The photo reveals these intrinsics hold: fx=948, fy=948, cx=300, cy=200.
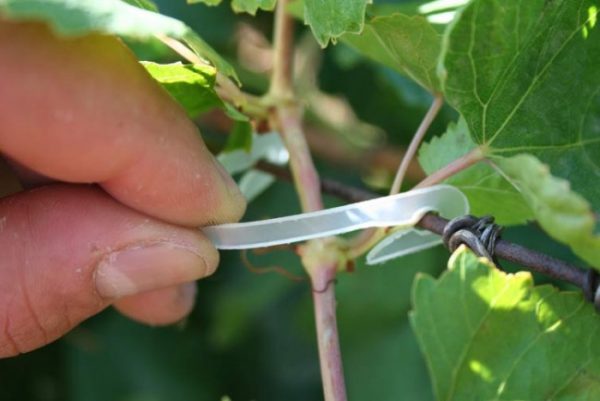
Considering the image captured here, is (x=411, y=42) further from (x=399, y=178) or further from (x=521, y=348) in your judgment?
(x=521, y=348)

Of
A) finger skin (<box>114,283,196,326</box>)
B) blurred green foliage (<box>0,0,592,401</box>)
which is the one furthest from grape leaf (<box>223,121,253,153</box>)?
blurred green foliage (<box>0,0,592,401</box>)

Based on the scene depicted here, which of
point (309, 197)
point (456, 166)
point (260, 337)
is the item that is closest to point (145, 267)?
point (309, 197)

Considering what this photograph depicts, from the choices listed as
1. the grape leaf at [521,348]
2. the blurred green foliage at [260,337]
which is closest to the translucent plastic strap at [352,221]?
the grape leaf at [521,348]

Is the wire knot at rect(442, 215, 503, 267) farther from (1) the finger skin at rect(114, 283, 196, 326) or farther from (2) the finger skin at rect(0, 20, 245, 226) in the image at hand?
(1) the finger skin at rect(114, 283, 196, 326)

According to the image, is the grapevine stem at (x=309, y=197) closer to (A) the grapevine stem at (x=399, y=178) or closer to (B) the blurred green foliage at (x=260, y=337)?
(A) the grapevine stem at (x=399, y=178)

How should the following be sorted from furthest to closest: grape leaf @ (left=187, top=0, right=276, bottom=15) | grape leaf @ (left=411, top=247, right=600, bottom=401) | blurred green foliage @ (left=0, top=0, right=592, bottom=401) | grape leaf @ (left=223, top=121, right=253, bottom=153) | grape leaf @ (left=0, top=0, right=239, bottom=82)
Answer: blurred green foliage @ (left=0, top=0, right=592, bottom=401) < grape leaf @ (left=223, top=121, right=253, bottom=153) < grape leaf @ (left=187, top=0, right=276, bottom=15) < grape leaf @ (left=411, top=247, right=600, bottom=401) < grape leaf @ (left=0, top=0, right=239, bottom=82)
